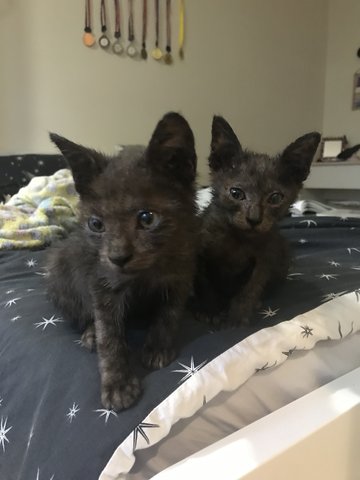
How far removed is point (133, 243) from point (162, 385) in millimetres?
242

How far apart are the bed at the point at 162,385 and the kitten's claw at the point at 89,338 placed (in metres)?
0.02

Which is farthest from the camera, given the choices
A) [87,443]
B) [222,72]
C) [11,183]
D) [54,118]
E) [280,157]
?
[222,72]

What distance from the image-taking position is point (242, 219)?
0.93 m

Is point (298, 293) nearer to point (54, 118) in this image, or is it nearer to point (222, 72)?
point (54, 118)

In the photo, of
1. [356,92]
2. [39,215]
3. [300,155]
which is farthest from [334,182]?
[300,155]

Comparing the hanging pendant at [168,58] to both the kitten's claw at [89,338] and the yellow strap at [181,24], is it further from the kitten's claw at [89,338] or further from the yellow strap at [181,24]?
the kitten's claw at [89,338]

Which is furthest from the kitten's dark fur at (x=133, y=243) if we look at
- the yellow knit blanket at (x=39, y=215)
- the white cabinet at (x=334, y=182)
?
the white cabinet at (x=334, y=182)

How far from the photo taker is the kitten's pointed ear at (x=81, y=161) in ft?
Answer: 2.59

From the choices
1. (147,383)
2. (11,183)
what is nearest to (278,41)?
(11,183)

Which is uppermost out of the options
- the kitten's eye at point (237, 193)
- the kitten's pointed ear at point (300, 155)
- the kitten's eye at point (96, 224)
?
the kitten's pointed ear at point (300, 155)

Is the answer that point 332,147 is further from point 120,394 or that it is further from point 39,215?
point 120,394

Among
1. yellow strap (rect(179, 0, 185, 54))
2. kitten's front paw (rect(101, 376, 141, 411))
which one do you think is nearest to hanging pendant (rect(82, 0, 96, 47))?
yellow strap (rect(179, 0, 185, 54))

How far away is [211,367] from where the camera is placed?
712mm

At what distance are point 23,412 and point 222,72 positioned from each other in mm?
3085
